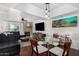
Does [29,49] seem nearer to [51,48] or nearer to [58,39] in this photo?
[51,48]

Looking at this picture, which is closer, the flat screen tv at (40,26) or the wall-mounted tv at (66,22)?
the wall-mounted tv at (66,22)

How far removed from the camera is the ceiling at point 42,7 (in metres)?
1.70

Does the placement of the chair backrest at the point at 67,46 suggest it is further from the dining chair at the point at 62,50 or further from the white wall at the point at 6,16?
the white wall at the point at 6,16

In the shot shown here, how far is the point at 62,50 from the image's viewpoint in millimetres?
1762

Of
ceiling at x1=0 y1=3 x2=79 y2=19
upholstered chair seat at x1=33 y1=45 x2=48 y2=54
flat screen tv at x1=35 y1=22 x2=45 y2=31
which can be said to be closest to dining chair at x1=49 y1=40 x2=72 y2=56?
upholstered chair seat at x1=33 y1=45 x2=48 y2=54

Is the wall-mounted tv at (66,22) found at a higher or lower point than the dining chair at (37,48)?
higher

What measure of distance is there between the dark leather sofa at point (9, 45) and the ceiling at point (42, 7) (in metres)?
0.50

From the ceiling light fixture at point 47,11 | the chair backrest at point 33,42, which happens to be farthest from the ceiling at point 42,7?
the chair backrest at point 33,42

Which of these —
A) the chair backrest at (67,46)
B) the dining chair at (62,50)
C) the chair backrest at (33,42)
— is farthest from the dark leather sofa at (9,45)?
the chair backrest at (67,46)

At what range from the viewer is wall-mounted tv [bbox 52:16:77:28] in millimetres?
1675

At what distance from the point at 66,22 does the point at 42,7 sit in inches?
19.4

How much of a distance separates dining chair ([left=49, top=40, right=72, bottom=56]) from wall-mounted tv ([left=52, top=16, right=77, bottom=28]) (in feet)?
0.97

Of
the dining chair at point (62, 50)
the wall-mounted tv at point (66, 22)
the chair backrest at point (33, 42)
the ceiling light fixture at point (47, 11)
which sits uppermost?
the ceiling light fixture at point (47, 11)

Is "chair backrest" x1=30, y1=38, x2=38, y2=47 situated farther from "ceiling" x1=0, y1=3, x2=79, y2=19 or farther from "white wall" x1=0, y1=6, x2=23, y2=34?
"ceiling" x1=0, y1=3, x2=79, y2=19
